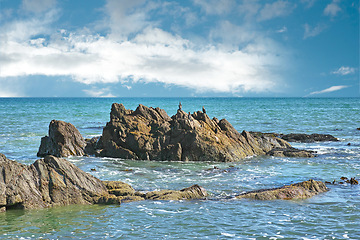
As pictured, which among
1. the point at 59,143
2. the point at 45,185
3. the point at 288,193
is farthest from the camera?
the point at 59,143

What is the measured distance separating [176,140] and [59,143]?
34.1 feet

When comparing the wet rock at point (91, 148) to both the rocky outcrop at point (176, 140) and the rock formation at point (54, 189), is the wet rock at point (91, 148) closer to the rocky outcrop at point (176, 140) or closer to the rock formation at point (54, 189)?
the rocky outcrop at point (176, 140)

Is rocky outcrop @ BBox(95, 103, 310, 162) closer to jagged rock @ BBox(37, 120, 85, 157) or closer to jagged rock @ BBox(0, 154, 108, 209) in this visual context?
jagged rock @ BBox(37, 120, 85, 157)

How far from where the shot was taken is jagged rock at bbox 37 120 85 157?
30766 mm

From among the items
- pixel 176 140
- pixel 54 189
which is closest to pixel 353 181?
pixel 176 140

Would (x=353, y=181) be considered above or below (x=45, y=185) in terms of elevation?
below

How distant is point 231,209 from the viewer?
1555cm

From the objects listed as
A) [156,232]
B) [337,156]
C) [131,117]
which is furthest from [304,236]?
[131,117]

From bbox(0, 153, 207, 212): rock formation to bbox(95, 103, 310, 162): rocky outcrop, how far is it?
35.4ft

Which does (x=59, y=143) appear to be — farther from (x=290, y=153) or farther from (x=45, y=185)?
(x=290, y=153)

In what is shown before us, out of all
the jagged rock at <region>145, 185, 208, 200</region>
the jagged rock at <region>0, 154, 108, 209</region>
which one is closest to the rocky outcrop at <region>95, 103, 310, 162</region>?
the jagged rock at <region>145, 185, 208, 200</region>

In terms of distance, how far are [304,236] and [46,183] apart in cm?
1134

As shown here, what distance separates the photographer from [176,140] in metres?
29.8

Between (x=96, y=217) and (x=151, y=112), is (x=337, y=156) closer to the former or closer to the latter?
(x=151, y=112)
